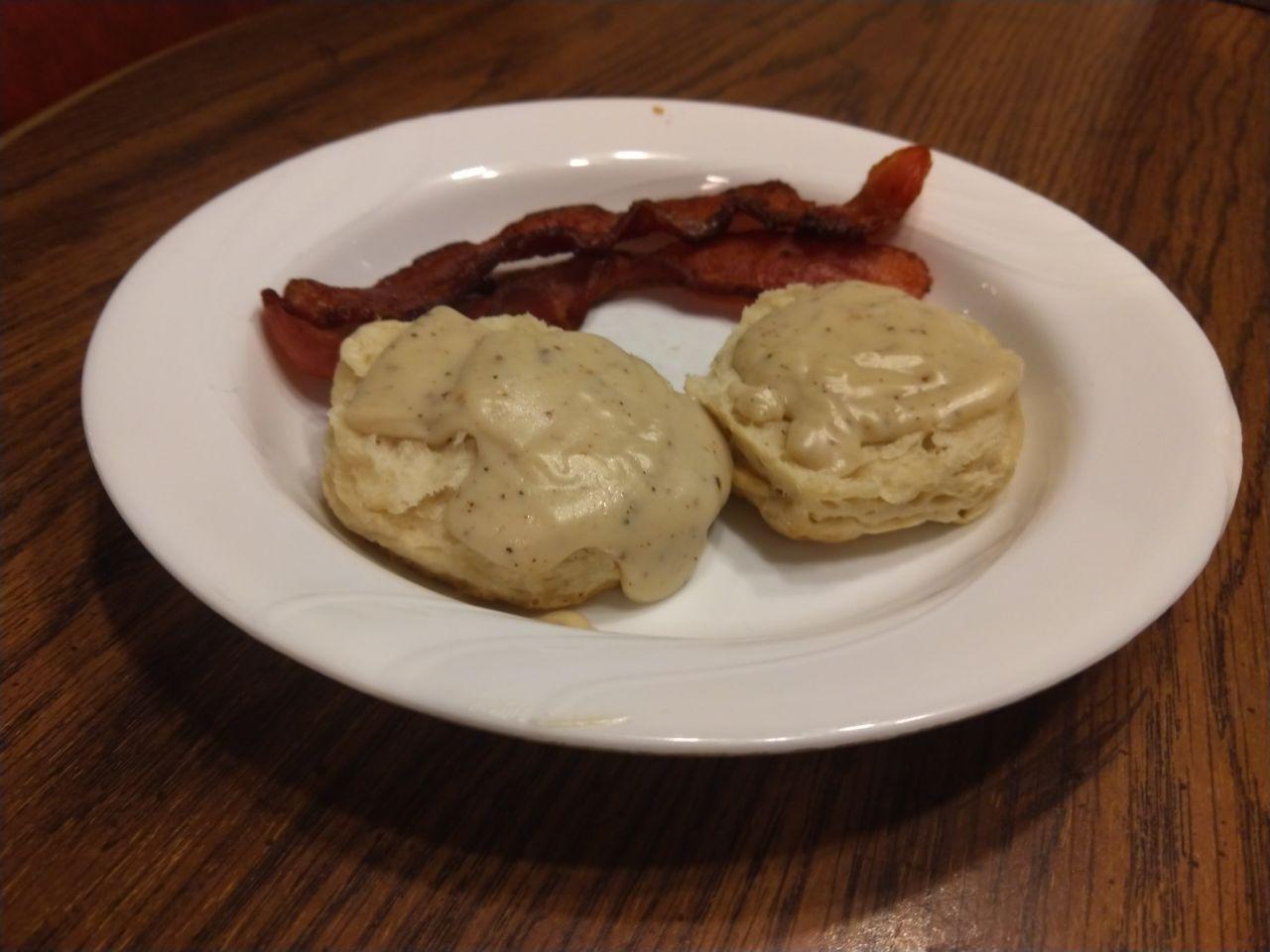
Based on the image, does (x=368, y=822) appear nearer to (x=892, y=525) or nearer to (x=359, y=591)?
(x=359, y=591)

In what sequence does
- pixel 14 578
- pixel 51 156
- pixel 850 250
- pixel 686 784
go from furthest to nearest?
pixel 51 156
pixel 850 250
pixel 14 578
pixel 686 784

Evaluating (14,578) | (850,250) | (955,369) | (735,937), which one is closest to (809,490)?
(955,369)

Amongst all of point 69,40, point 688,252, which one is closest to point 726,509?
point 688,252

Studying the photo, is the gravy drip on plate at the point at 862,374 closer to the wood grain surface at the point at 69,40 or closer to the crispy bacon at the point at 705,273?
the crispy bacon at the point at 705,273

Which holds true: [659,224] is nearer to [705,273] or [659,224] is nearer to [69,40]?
[705,273]

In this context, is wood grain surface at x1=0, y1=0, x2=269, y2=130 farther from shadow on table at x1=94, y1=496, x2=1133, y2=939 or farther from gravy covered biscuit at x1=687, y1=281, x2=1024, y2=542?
gravy covered biscuit at x1=687, y1=281, x2=1024, y2=542

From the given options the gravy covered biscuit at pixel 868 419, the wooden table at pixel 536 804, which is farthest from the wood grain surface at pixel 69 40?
the gravy covered biscuit at pixel 868 419
